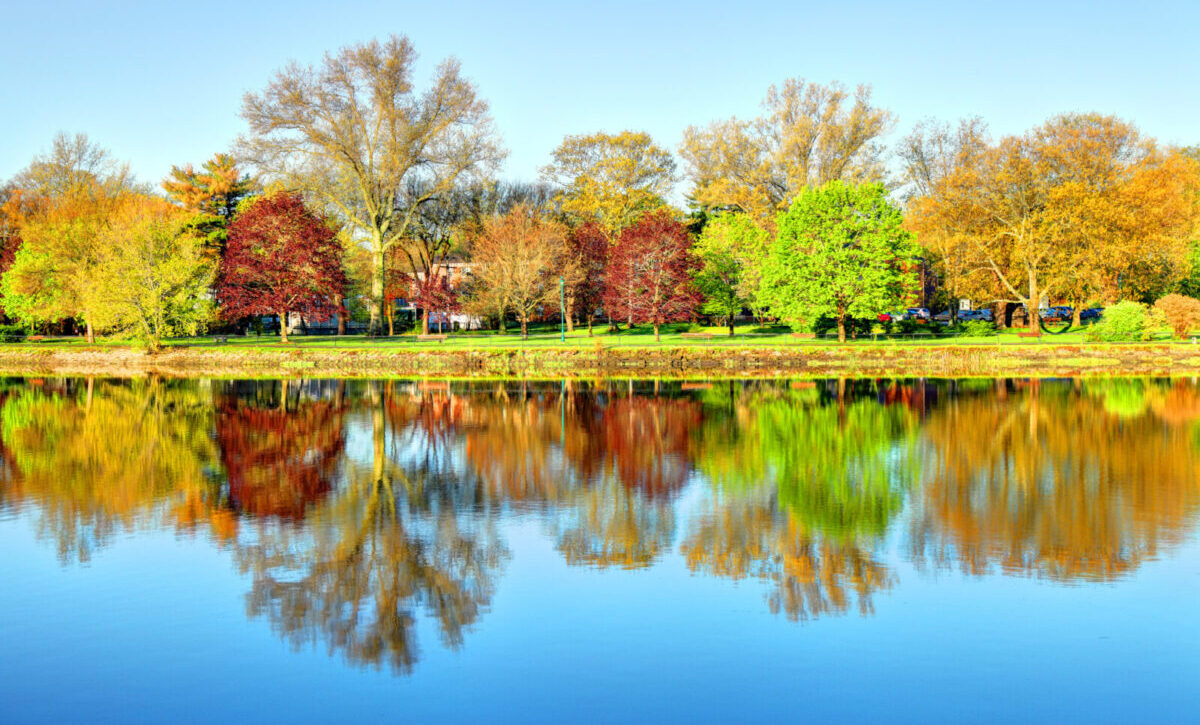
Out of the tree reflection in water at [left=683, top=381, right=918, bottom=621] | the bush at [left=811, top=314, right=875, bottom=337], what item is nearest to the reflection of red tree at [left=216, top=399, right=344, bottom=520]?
the tree reflection in water at [left=683, top=381, right=918, bottom=621]

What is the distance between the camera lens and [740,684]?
8.05m

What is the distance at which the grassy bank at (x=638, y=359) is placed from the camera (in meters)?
46.5

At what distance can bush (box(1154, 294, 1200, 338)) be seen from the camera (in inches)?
1933

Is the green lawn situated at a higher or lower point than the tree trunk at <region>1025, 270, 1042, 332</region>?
lower

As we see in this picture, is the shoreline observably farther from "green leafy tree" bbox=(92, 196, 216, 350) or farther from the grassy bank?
"green leafy tree" bbox=(92, 196, 216, 350)

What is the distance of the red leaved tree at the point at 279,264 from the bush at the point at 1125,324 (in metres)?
43.7

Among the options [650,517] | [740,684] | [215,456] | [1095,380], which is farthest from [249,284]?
[740,684]

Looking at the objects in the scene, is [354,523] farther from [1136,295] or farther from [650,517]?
[1136,295]

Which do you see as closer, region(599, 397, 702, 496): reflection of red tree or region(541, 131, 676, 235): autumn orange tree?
region(599, 397, 702, 496): reflection of red tree

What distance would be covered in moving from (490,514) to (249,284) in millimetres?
49030

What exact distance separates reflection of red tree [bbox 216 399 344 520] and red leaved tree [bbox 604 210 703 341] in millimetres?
31279

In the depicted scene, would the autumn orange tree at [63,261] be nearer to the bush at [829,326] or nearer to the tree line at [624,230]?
the tree line at [624,230]

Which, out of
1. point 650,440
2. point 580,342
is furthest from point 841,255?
point 650,440

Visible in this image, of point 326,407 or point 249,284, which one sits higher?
point 249,284
